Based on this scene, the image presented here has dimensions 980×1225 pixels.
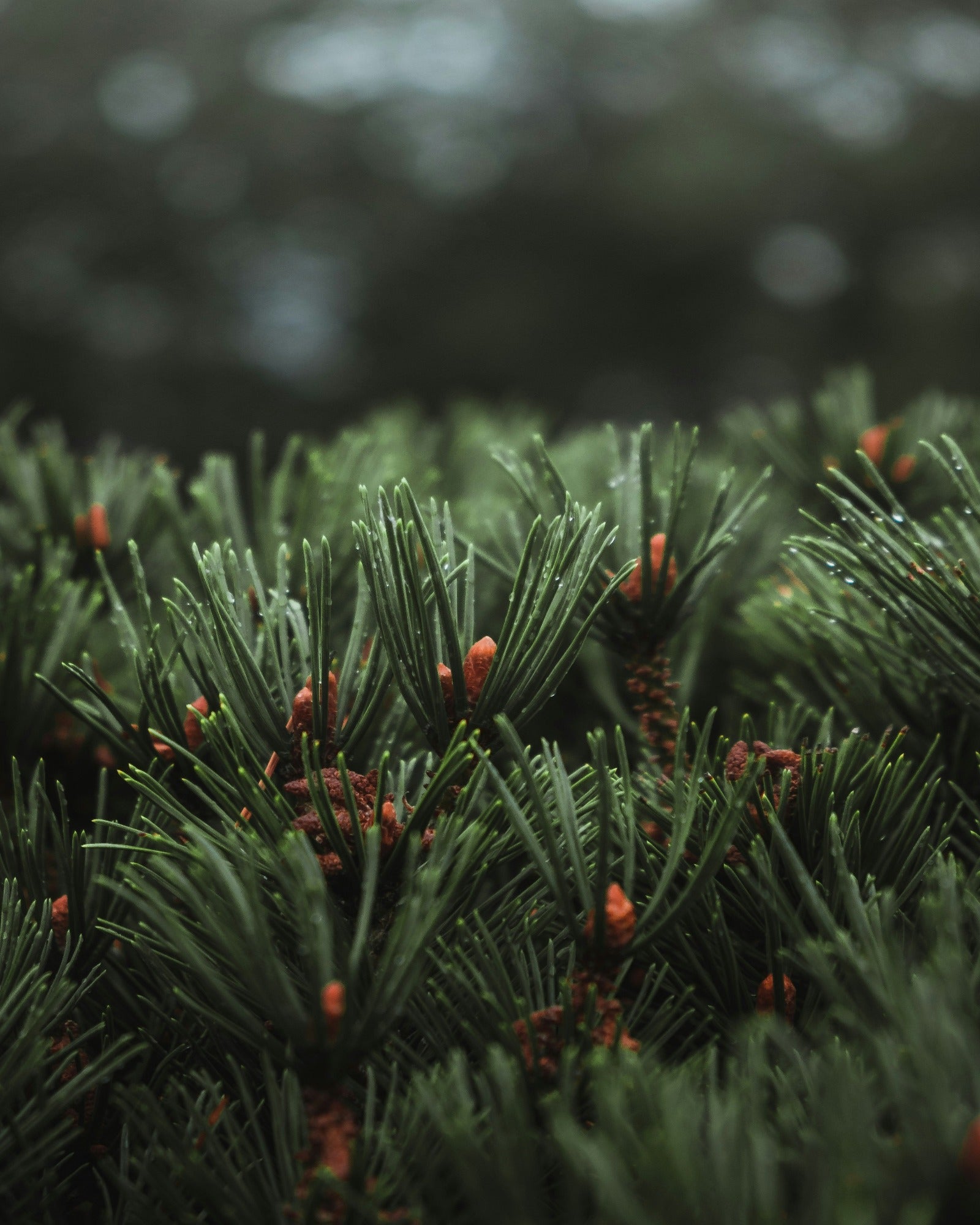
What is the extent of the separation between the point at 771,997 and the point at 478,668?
0.35 ft

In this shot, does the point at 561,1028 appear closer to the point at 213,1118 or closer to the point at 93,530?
the point at 213,1118

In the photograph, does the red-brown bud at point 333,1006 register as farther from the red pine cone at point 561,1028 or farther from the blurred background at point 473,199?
the blurred background at point 473,199

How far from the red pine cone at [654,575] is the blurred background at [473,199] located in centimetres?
241

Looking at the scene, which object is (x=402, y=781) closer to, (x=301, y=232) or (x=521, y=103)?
(x=301, y=232)

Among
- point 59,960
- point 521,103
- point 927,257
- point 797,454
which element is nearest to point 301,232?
point 521,103

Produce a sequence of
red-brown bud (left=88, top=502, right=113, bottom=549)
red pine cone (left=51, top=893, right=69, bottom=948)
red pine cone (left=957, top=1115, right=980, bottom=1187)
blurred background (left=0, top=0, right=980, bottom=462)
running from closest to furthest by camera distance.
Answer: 1. red pine cone (left=957, top=1115, right=980, bottom=1187)
2. red pine cone (left=51, top=893, right=69, bottom=948)
3. red-brown bud (left=88, top=502, right=113, bottom=549)
4. blurred background (left=0, top=0, right=980, bottom=462)

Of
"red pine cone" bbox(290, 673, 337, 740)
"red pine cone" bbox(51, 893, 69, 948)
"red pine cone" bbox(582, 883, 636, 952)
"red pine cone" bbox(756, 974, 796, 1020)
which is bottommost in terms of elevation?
"red pine cone" bbox(51, 893, 69, 948)

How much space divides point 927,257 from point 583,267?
998 millimetres

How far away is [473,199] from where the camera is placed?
2744 mm

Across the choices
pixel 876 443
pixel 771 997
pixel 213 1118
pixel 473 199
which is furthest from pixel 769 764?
pixel 473 199

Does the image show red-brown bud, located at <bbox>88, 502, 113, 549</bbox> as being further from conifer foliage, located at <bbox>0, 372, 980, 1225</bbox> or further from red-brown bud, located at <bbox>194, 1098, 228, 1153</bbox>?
red-brown bud, located at <bbox>194, 1098, 228, 1153</bbox>

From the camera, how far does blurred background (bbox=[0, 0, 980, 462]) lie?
263 cm

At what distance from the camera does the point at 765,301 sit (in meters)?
2.75

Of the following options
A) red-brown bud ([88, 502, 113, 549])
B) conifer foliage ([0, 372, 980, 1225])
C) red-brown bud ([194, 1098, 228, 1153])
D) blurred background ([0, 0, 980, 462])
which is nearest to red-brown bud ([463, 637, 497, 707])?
conifer foliage ([0, 372, 980, 1225])
